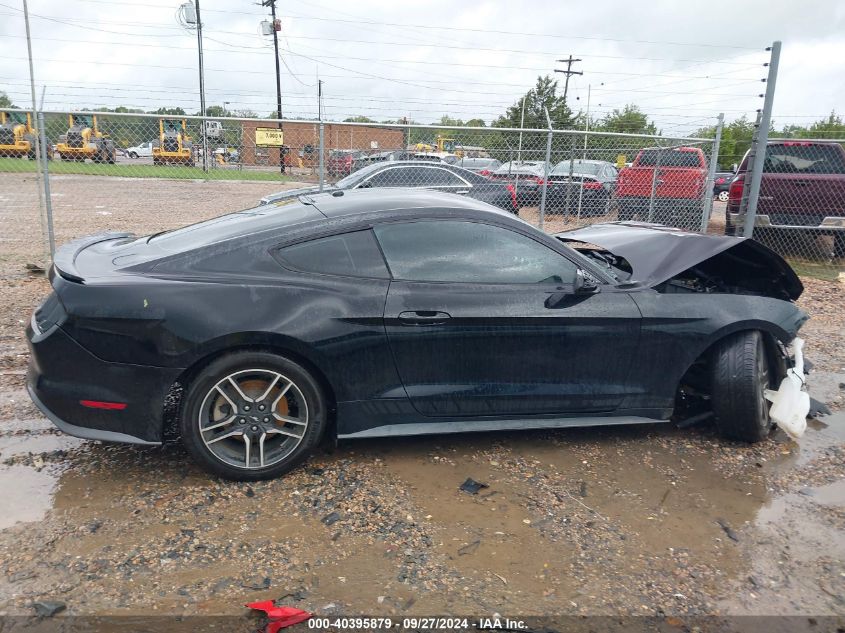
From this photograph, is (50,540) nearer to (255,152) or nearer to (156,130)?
(156,130)

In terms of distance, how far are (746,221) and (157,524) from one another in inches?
333

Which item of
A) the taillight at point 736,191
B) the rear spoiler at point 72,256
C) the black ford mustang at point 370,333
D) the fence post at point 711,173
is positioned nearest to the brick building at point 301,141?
the fence post at point 711,173

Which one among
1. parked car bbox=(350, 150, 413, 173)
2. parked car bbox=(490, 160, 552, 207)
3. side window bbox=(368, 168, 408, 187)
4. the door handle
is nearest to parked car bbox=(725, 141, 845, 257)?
parked car bbox=(490, 160, 552, 207)

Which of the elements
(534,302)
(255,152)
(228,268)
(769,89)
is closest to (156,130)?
(255,152)

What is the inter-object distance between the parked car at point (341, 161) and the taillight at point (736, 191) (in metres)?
6.28

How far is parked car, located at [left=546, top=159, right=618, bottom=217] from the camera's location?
12.2 meters

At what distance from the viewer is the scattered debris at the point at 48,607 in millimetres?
2631

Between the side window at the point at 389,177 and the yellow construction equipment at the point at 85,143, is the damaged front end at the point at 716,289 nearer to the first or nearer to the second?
the side window at the point at 389,177

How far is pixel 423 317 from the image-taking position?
12.1ft

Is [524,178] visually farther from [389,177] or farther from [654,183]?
[389,177]

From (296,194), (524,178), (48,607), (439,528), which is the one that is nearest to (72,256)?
(48,607)

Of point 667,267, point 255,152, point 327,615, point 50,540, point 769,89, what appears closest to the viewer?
point 327,615

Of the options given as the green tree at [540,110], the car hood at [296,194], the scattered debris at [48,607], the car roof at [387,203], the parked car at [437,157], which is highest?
the green tree at [540,110]

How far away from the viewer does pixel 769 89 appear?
8.67 meters
